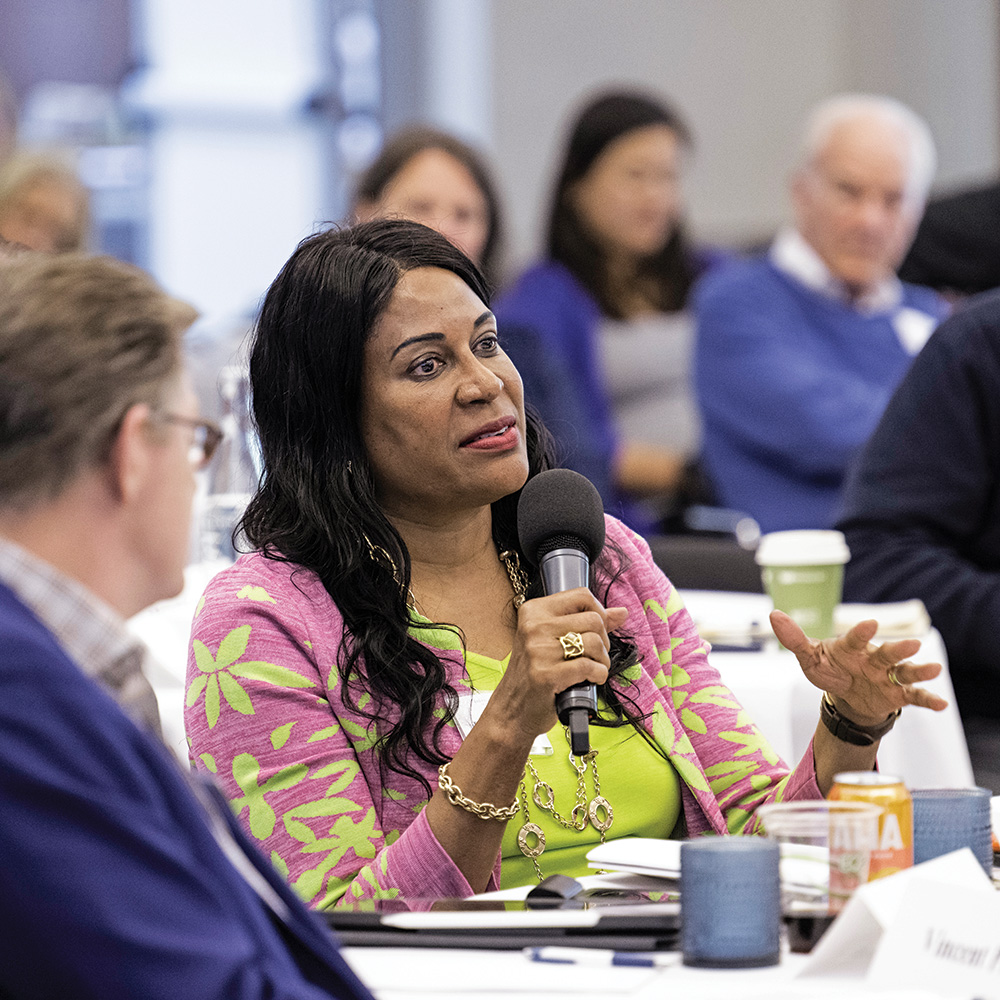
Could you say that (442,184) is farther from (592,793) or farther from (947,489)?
(592,793)

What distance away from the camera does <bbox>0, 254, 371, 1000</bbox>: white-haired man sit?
0.91 m

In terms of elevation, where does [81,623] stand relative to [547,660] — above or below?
above

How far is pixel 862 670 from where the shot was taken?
152cm

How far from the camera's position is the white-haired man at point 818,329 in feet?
13.9

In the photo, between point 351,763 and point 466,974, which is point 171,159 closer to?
point 351,763

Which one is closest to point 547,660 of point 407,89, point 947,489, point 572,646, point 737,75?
point 572,646

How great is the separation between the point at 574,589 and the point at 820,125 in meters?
3.46

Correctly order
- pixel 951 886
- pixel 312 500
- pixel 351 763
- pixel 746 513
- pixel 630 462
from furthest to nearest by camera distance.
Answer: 1. pixel 630 462
2. pixel 746 513
3. pixel 312 500
4. pixel 351 763
5. pixel 951 886

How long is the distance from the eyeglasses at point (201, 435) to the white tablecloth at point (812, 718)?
101 cm

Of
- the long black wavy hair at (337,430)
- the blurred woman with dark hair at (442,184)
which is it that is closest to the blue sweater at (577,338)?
the blurred woman with dark hair at (442,184)

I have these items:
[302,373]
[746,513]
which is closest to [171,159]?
[746,513]

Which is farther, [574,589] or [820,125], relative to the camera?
[820,125]

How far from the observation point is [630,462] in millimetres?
A: 4977

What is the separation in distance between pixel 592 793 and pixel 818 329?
3.00m
